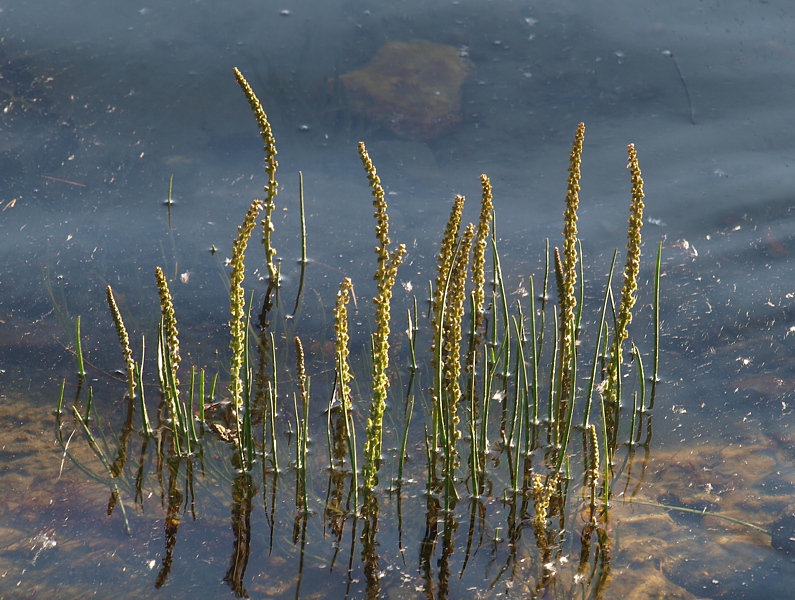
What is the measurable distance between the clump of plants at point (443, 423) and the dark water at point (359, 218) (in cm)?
6

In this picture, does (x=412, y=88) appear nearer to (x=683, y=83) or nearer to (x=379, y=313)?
(x=683, y=83)

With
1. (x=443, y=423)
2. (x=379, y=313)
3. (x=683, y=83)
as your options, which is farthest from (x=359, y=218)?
(x=683, y=83)

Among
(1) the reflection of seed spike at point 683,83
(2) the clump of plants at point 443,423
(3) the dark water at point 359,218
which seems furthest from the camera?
(1) the reflection of seed spike at point 683,83

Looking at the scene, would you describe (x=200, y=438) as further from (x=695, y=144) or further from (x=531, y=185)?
(x=695, y=144)

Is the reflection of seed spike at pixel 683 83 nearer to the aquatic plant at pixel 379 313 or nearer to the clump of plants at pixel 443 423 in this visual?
the clump of plants at pixel 443 423

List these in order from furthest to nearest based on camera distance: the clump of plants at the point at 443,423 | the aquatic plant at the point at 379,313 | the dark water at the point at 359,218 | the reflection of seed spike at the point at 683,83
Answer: the reflection of seed spike at the point at 683,83 → the dark water at the point at 359,218 → the clump of plants at the point at 443,423 → the aquatic plant at the point at 379,313

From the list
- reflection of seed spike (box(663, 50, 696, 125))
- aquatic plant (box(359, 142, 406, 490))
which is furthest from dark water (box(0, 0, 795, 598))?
aquatic plant (box(359, 142, 406, 490))

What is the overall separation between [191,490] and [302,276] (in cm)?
163

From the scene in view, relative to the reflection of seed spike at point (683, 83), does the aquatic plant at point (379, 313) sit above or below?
below

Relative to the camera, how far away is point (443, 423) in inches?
124

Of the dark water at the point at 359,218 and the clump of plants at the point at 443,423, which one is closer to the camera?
the clump of plants at the point at 443,423

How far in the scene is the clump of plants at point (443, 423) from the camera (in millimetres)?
3033

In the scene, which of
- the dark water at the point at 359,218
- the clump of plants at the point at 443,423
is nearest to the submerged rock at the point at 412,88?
the dark water at the point at 359,218

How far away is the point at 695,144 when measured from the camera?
5.73 m
